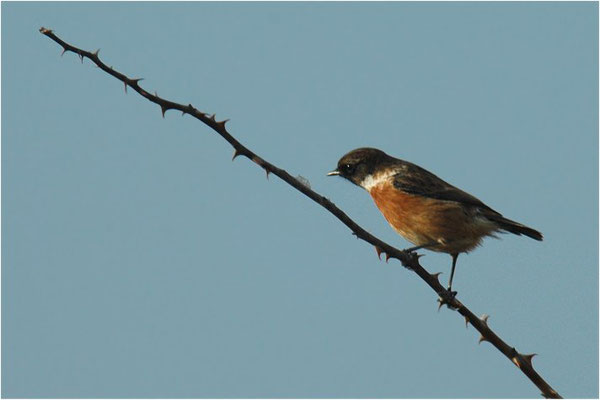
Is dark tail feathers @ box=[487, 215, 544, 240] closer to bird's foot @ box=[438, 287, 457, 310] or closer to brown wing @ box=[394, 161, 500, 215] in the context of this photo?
brown wing @ box=[394, 161, 500, 215]

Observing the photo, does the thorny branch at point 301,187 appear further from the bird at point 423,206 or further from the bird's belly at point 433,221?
the bird's belly at point 433,221

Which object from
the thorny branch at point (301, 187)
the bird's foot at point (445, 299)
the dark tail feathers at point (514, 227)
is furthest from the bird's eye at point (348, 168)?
the thorny branch at point (301, 187)

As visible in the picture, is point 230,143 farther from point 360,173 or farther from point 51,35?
point 360,173

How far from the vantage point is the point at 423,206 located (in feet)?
32.9

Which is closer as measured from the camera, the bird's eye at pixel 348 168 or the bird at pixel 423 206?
the bird at pixel 423 206

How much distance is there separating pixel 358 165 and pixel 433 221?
124 centimetres

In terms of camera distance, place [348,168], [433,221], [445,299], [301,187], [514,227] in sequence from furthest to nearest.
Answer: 1. [348,168]
2. [433,221]
3. [514,227]
4. [445,299]
5. [301,187]

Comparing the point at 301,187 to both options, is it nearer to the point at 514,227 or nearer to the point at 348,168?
the point at 514,227

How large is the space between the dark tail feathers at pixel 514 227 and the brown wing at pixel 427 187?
456 millimetres

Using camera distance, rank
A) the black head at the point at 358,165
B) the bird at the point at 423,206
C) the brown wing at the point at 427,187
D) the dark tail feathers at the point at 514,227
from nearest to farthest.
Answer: the dark tail feathers at the point at 514,227 → the bird at the point at 423,206 → the brown wing at the point at 427,187 → the black head at the point at 358,165

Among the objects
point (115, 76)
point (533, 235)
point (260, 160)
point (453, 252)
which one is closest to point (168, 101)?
point (115, 76)

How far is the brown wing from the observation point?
10.1 metres

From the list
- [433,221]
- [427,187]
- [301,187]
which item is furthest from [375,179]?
[301,187]

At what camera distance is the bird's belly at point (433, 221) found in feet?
31.6
